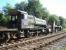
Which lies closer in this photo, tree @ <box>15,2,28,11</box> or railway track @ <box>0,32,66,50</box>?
railway track @ <box>0,32,66,50</box>

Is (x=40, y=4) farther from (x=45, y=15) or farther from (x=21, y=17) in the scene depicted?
(x=21, y=17)

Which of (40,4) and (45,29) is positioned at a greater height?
(40,4)

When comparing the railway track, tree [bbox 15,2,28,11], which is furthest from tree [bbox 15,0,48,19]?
the railway track

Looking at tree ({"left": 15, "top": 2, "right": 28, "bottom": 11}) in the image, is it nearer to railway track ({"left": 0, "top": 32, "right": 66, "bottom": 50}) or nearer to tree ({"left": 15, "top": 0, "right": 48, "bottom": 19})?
tree ({"left": 15, "top": 0, "right": 48, "bottom": 19})

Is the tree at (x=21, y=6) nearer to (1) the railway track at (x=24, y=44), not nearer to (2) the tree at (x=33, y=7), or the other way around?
(2) the tree at (x=33, y=7)

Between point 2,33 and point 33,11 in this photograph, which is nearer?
point 2,33

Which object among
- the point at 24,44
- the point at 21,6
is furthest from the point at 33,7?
the point at 24,44

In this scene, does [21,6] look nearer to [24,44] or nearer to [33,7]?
[33,7]

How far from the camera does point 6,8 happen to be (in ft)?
211

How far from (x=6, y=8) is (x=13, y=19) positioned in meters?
46.4

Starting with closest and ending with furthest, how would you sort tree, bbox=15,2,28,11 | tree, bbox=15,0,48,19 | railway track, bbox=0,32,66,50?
railway track, bbox=0,32,66,50 → tree, bbox=15,0,48,19 → tree, bbox=15,2,28,11

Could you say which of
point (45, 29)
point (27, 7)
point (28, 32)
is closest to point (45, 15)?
point (27, 7)

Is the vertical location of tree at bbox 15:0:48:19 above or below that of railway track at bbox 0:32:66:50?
above

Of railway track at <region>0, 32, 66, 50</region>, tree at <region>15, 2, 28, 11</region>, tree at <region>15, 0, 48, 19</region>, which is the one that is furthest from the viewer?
tree at <region>15, 2, 28, 11</region>
